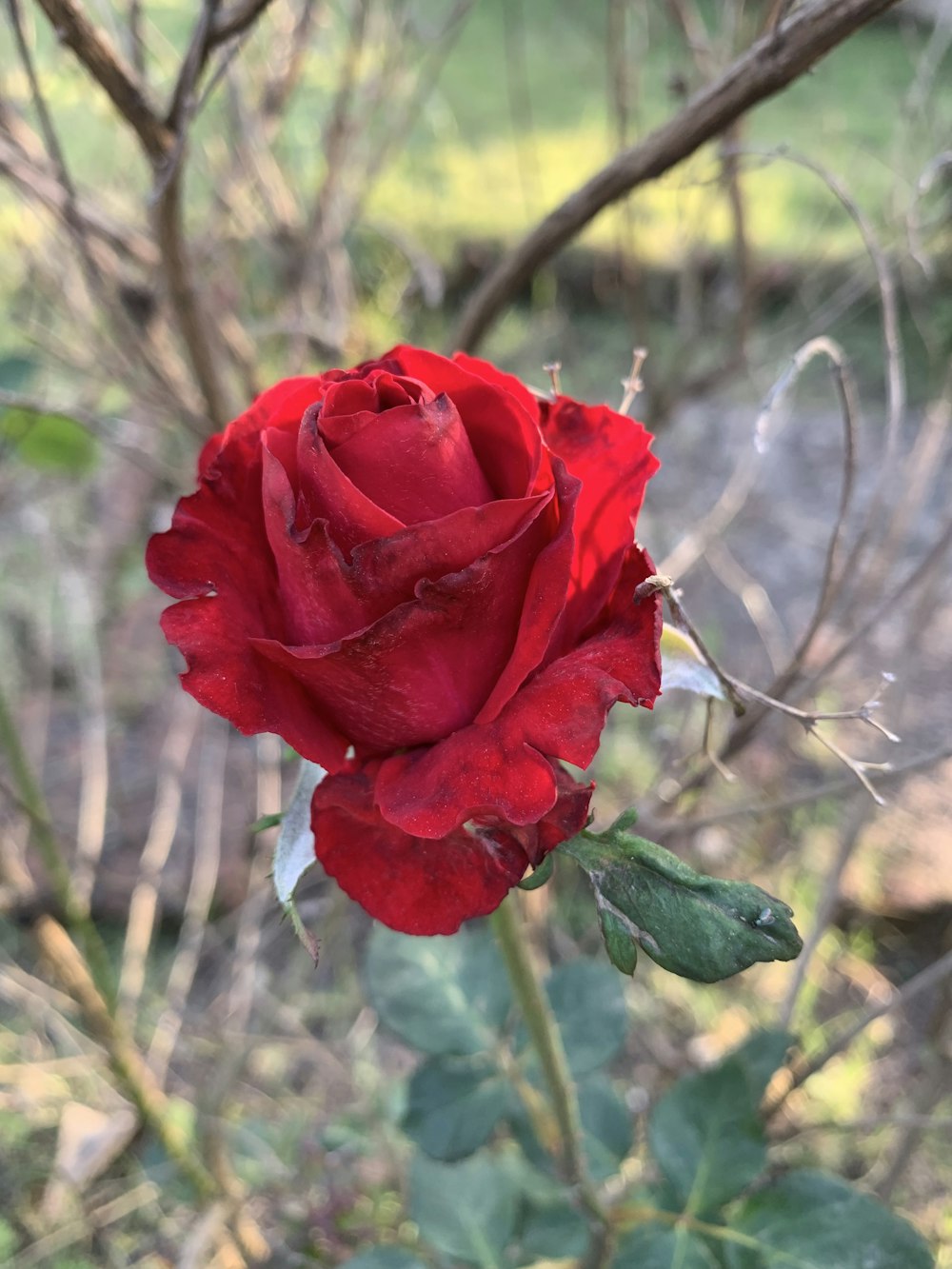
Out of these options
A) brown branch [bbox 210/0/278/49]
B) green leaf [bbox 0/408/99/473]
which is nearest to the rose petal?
brown branch [bbox 210/0/278/49]

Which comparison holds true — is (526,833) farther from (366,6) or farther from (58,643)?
(58,643)

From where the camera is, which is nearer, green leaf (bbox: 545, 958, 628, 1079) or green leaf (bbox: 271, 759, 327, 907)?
green leaf (bbox: 271, 759, 327, 907)

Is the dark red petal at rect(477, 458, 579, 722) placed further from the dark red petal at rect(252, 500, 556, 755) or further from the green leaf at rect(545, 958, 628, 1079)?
the green leaf at rect(545, 958, 628, 1079)

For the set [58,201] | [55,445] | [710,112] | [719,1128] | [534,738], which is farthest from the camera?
[55,445]

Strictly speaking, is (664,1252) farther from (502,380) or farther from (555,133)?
(555,133)

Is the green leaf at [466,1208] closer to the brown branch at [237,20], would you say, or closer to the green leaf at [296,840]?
the green leaf at [296,840]


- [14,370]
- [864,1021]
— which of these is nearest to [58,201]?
[14,370]

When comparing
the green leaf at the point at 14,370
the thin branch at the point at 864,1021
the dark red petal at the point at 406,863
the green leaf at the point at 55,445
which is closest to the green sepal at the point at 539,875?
the dark red petal at the point at 406,863
